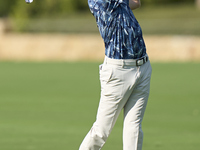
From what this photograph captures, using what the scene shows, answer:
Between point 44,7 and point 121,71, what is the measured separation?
32.9 metres

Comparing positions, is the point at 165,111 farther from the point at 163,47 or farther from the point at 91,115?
the point at 163,47

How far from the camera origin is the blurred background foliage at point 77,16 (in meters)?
26.3

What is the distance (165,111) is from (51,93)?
351 centimetres

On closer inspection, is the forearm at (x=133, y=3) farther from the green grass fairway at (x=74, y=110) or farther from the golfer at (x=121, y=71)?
the green grass fairway at (x=74, y=110)

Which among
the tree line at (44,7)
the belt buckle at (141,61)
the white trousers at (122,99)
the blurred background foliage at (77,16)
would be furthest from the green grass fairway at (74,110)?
the tree line at (44,7)

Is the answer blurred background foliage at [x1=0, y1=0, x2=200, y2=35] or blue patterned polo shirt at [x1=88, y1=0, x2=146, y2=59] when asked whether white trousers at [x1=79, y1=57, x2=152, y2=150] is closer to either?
blue patterned polo shirt at [x1=88, y1=0, x2=146, y2=59]

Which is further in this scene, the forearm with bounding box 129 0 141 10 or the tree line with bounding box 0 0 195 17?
the tree line with bounding box 0 0 195 17

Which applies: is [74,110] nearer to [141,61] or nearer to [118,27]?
[141,61]

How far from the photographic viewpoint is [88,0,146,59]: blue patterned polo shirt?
15.0ft

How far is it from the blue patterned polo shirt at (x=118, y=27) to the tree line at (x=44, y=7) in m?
30.4

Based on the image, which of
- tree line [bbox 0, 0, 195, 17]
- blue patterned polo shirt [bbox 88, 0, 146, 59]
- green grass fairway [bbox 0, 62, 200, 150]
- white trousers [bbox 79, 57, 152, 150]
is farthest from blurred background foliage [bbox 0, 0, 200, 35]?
blue patterned polo shirt [bbox 88, 0, 146, 59]

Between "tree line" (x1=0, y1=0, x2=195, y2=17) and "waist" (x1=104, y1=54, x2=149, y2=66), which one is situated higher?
"waist" (x1=104, y1=54, x2=149, y2=66)

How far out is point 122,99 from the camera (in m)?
4.73

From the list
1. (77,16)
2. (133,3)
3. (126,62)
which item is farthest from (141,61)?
(77,16)
